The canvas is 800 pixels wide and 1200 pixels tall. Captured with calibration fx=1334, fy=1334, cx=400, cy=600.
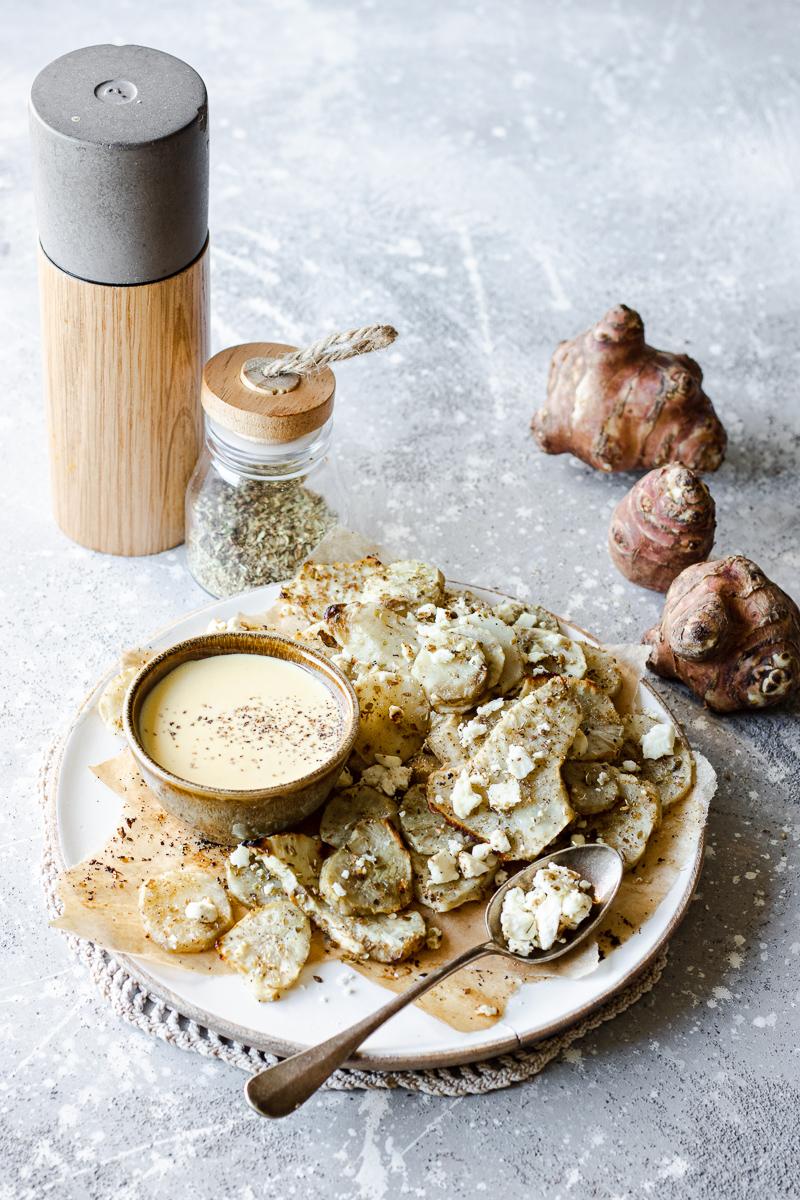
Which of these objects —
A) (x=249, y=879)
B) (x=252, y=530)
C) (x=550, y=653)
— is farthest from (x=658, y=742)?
(x=252, y=530)

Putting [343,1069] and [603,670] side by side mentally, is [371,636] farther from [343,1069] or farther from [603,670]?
[343,1069]

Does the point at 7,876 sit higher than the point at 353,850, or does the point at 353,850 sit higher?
the point at 353,850

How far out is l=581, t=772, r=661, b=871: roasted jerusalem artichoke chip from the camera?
133cm

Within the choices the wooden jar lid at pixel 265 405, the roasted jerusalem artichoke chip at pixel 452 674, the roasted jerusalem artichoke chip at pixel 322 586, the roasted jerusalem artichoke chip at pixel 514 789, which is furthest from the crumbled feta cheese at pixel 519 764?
the wooden jar lid at pixel 265 405

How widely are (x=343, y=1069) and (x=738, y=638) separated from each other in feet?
2.46

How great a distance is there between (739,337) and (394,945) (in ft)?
4.94

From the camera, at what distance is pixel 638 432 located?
1988 millimetres

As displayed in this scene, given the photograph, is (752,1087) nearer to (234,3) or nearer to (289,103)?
(289,103)

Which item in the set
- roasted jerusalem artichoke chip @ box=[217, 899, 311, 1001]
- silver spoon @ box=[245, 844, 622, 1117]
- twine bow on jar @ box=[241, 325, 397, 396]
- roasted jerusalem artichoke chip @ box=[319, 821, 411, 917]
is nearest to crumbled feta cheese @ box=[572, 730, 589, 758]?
silver spoon @ box=[245, 844, 622, 1117]

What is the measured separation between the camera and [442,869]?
4.20 ft

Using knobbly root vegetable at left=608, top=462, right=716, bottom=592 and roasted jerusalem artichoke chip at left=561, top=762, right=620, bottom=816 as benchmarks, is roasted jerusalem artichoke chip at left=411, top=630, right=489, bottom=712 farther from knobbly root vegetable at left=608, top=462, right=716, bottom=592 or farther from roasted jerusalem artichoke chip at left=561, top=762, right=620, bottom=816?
knobbly root vegetable at left=608, top=462, right=716, bottom=592

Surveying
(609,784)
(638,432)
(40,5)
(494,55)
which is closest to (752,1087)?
(609,784)

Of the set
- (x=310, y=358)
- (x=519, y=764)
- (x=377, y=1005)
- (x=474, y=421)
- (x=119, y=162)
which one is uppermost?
(x=119, y=162)

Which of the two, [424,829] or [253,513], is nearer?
[424,829]
